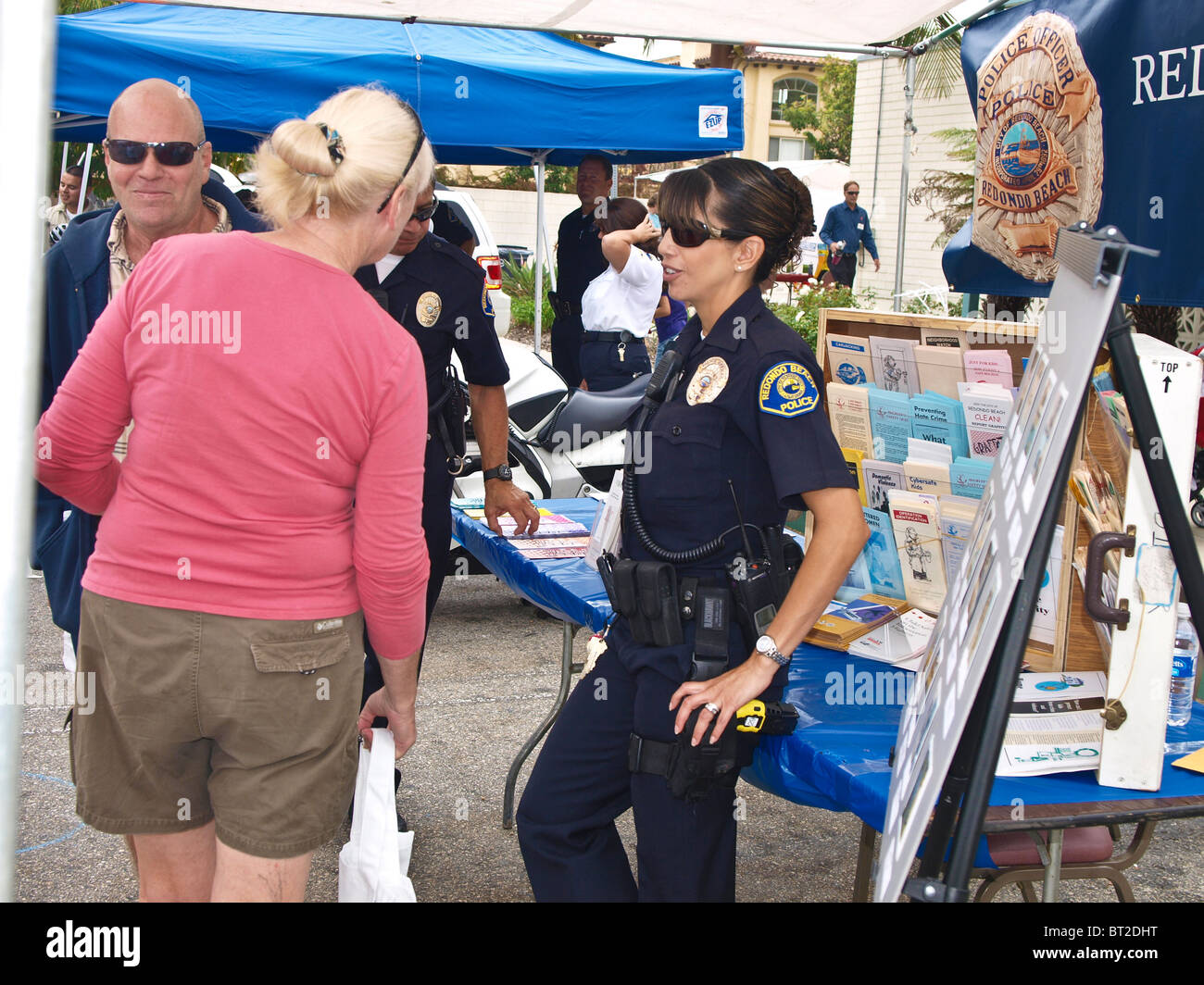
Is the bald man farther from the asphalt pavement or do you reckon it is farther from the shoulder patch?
the shoulder patch

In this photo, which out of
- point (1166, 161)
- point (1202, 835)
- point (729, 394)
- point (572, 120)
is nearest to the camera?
point (729, 394)

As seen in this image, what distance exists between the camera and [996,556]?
4.85 ft

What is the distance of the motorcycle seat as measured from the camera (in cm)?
596

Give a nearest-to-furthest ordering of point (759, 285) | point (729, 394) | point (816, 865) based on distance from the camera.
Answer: point (729, 394) → point (759, 285) → point (816, 865)

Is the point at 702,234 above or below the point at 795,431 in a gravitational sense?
above

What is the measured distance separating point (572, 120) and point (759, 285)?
419cm

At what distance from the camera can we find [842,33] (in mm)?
4172

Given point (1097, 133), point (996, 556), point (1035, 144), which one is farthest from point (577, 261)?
point (996, 556)

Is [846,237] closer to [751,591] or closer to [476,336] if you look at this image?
[476,336]

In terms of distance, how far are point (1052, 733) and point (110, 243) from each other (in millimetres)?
2164

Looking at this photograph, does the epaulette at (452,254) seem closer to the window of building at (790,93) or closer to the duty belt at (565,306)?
the duty belt at (565,306)

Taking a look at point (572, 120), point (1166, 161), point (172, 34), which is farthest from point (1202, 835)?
point (172, 34)

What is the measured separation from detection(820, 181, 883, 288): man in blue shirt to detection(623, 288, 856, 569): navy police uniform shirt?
50.8 ft
